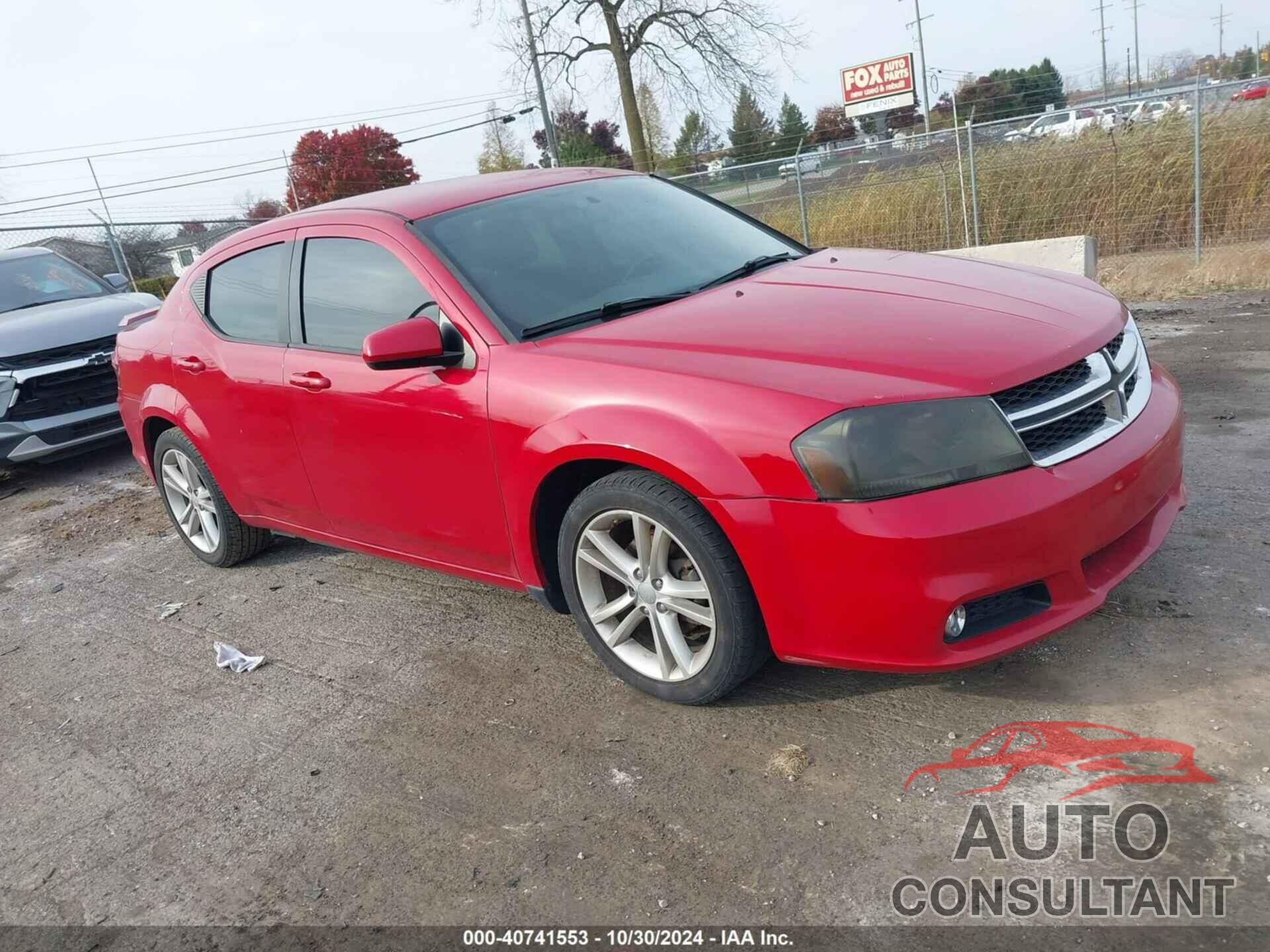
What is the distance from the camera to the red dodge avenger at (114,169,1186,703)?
2641mm

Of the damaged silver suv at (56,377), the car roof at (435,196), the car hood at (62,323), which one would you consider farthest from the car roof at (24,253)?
the car roof at (435,196)

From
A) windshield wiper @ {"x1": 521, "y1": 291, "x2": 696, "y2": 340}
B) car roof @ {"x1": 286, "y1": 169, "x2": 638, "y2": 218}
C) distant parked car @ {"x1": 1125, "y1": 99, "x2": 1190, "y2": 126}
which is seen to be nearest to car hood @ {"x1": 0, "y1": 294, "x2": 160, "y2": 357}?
car roof @ {"x1": 286, "y1": 169, "x2": 638, "y2": 218}

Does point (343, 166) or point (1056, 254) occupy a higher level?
point (343, 166)

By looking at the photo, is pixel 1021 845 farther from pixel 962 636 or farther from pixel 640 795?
pixel 640 795

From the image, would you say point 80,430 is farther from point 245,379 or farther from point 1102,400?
point 1102,400

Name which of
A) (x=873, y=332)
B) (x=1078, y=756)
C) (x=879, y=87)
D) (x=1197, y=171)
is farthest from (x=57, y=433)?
(x=879, y=87)

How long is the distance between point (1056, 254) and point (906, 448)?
777 centimetres

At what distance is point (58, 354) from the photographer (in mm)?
7949

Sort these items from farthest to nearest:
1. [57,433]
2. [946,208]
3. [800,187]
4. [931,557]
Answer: [800,187] < [946,208] < [57,433] < [931,557]

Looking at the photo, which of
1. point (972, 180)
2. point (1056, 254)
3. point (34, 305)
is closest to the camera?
point (34, 305)

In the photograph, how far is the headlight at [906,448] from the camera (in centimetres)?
261

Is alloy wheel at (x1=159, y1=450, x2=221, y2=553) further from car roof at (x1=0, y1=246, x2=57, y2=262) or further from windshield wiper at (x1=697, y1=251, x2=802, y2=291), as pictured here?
car roof at (x1=0, y1=246, x2=57, y2=262)

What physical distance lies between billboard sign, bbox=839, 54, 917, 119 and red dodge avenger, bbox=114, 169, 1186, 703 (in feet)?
174

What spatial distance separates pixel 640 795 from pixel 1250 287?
355 inches
